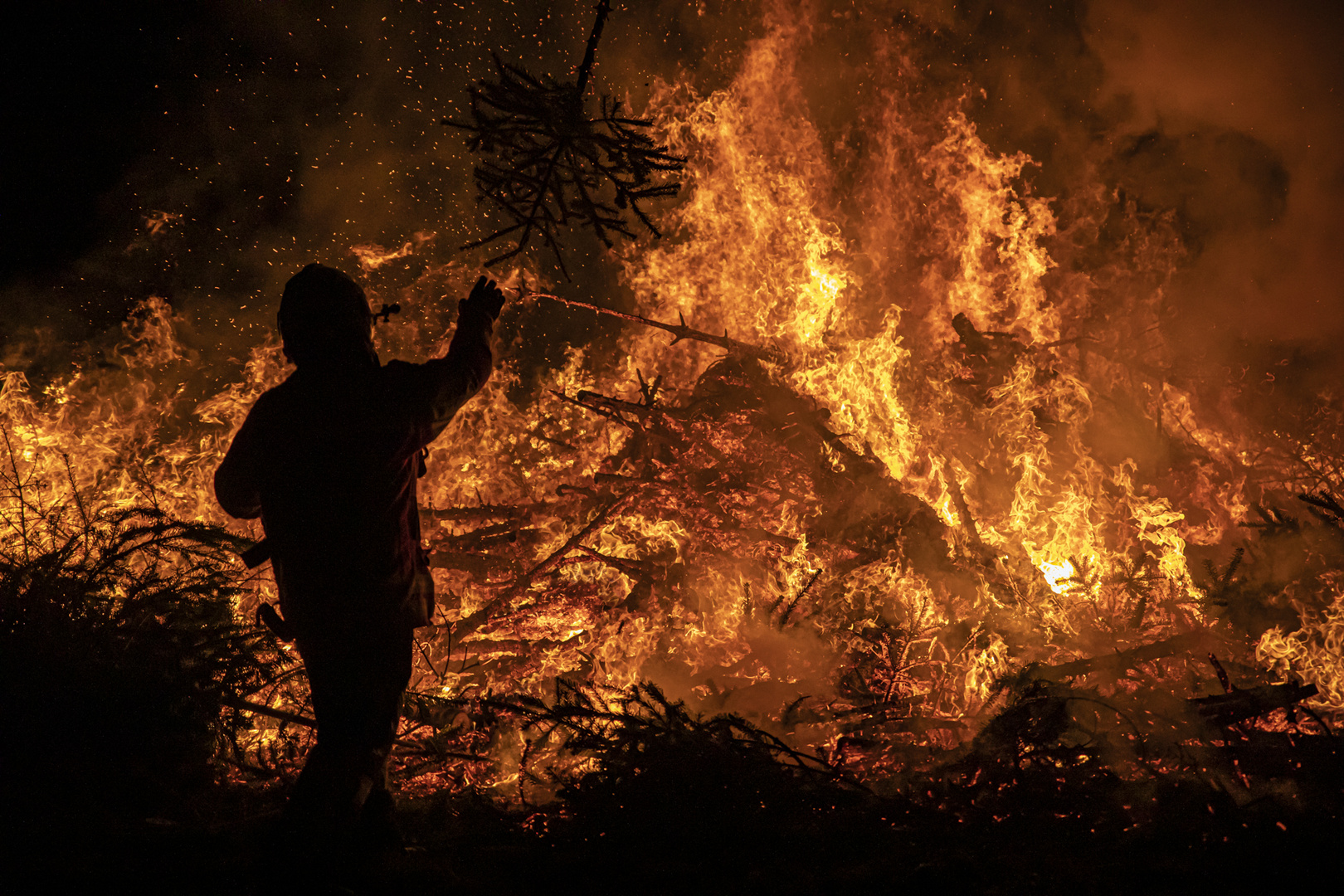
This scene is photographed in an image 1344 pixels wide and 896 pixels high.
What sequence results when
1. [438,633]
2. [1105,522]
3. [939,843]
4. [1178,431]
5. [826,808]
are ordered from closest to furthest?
[939,843] < [826,808] < [438,633] < [1105,522] < [1178,431]

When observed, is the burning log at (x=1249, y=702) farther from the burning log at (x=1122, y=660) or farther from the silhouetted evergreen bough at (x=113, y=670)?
the silhouetted evergreen bough at (x=113, y=670)

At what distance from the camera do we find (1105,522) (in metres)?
8.32

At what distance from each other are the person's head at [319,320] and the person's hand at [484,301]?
51 centimetres

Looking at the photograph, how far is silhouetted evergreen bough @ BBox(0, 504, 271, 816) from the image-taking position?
9.46 ft

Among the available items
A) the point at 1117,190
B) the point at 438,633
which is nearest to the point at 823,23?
the point at 1117,190

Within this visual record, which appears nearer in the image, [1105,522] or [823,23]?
[1105,522]

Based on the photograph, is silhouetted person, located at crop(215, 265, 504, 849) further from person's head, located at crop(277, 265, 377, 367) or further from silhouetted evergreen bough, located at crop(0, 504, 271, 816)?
silhouetted evergreen bough, located at crop(0, 504, 271, 816)

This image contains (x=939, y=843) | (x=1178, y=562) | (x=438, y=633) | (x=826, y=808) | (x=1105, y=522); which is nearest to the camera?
(x=939, y=843)

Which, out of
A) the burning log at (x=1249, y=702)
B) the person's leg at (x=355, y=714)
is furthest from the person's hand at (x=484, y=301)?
the burning log at (x=1249, y=702)

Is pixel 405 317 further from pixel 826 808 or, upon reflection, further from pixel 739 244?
pixel 826 808

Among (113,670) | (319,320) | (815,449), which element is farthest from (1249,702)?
(113,670)

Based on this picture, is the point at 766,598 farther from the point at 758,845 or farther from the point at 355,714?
the point at 355,714

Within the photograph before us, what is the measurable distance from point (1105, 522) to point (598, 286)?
7631 millimetres

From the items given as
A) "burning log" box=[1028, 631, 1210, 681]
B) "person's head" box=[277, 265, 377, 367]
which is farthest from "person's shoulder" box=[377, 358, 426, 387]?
→ "burning log" box=[1028, 631, 1210, 681]
